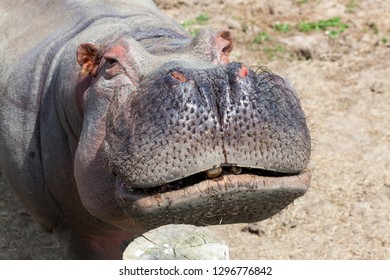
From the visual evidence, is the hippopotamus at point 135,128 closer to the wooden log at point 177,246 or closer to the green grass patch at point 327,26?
the wooden log at point 177,246

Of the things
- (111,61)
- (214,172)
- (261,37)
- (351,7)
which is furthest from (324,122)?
(214,172)

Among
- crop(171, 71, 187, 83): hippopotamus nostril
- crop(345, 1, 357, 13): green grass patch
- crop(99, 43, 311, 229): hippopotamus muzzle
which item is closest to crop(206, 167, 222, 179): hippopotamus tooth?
crop(99, 43, 311, 229): hippopotamus muzzle

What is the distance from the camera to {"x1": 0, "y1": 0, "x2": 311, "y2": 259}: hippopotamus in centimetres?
309

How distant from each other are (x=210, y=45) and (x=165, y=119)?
0.68 meters

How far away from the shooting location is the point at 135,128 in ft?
10.6

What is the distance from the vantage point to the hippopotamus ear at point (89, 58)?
12.6ft

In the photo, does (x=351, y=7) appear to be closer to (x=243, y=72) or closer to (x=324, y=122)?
(x=324, y=122)

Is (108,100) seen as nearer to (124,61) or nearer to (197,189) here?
A: (124,61)

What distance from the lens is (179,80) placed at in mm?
3160

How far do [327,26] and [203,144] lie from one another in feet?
16.4

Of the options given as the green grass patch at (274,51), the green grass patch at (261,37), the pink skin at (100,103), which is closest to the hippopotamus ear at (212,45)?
the pink skin at (100,103)

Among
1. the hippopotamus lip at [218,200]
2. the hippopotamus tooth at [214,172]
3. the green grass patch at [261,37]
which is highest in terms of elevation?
the hippopotamus tooth at [214,172]

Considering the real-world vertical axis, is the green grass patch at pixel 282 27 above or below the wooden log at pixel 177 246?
below
